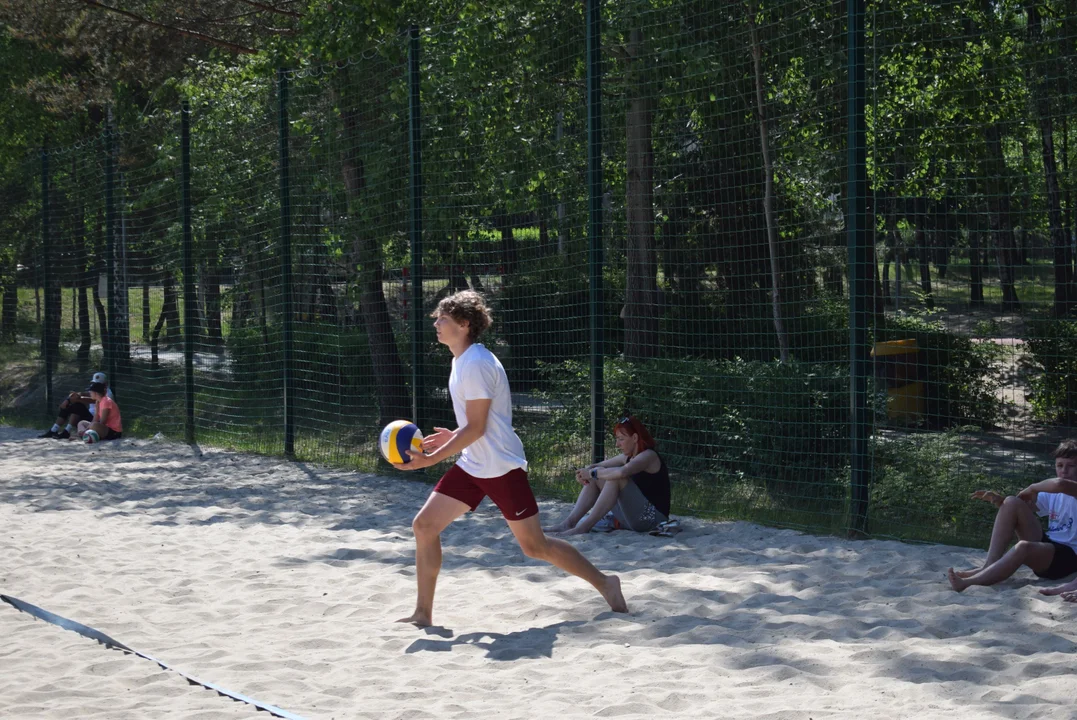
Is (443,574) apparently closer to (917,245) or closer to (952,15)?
(917,245)

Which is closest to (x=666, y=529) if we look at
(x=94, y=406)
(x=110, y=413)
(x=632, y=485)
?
(x=632, y=485)

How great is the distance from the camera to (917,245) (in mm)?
9219

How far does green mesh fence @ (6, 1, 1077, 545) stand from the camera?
8516mm

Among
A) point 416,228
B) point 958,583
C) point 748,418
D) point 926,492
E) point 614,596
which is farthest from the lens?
point 416,228

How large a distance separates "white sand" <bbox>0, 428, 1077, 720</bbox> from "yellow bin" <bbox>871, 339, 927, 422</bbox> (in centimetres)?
263

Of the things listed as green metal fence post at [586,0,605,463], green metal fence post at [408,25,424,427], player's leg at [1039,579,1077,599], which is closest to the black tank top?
green metal fence post at [586,0,605,463]

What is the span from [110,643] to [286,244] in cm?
782

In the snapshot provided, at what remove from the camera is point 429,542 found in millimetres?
5887

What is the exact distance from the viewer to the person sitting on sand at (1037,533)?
20.4 feet

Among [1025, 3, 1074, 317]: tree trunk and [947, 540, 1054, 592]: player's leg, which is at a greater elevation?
[1025, 3, 1074, 317]: tree trunk

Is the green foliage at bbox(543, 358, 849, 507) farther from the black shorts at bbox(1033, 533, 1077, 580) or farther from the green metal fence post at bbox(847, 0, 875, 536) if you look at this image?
the black shorts at bbox(1033, 533, 1077, 580)

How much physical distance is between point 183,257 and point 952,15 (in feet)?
31.7

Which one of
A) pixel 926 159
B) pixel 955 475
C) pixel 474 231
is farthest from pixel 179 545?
pixel 926 159

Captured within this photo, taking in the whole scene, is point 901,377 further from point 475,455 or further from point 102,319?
point 102,319
